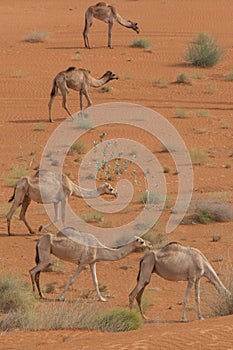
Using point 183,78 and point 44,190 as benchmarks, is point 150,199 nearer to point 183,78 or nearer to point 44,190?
point 44,190

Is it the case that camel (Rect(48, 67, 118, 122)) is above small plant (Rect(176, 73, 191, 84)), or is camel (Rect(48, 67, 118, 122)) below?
above

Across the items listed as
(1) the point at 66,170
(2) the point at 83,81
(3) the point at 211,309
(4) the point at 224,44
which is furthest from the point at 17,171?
(4) the point at 224,44

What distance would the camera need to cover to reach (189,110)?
28812 mm

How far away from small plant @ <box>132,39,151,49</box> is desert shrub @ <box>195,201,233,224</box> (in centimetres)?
2140

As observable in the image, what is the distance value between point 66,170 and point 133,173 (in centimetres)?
149

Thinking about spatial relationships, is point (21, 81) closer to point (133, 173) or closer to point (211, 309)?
point (133, 173)

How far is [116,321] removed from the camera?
11.7 meters

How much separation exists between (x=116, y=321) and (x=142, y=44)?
28.1 m

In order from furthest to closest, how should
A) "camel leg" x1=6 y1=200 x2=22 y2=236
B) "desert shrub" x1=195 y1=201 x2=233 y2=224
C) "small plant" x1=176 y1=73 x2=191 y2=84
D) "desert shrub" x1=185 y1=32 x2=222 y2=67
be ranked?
"desert shrub" x1=185 y1=32 x2=222 y2=67, "small plant" x1=176 y1=73 x2=191 y2=84, "desert shrub" x1=195 y1=201 x2=233 y2=224, "camel leg" x1=6 y1=200 x2=22 y2=236

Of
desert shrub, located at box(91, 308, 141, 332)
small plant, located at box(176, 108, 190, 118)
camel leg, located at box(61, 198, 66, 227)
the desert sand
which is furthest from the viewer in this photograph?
small plant, located at box(176, 108, 190, 118)

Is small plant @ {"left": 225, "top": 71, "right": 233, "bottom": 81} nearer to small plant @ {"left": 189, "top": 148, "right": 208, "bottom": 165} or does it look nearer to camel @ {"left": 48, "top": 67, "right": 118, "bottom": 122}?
camel @ {"left": 48, "top": 67, "right": 118, "bottom": 122}

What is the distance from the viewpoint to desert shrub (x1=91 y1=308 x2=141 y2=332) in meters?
11.6

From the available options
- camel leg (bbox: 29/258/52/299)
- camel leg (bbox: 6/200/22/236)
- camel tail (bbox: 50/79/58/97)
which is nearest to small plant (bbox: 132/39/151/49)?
camel tail (bbox: 50/79/58/97)

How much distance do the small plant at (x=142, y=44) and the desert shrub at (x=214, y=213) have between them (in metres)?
21.4
